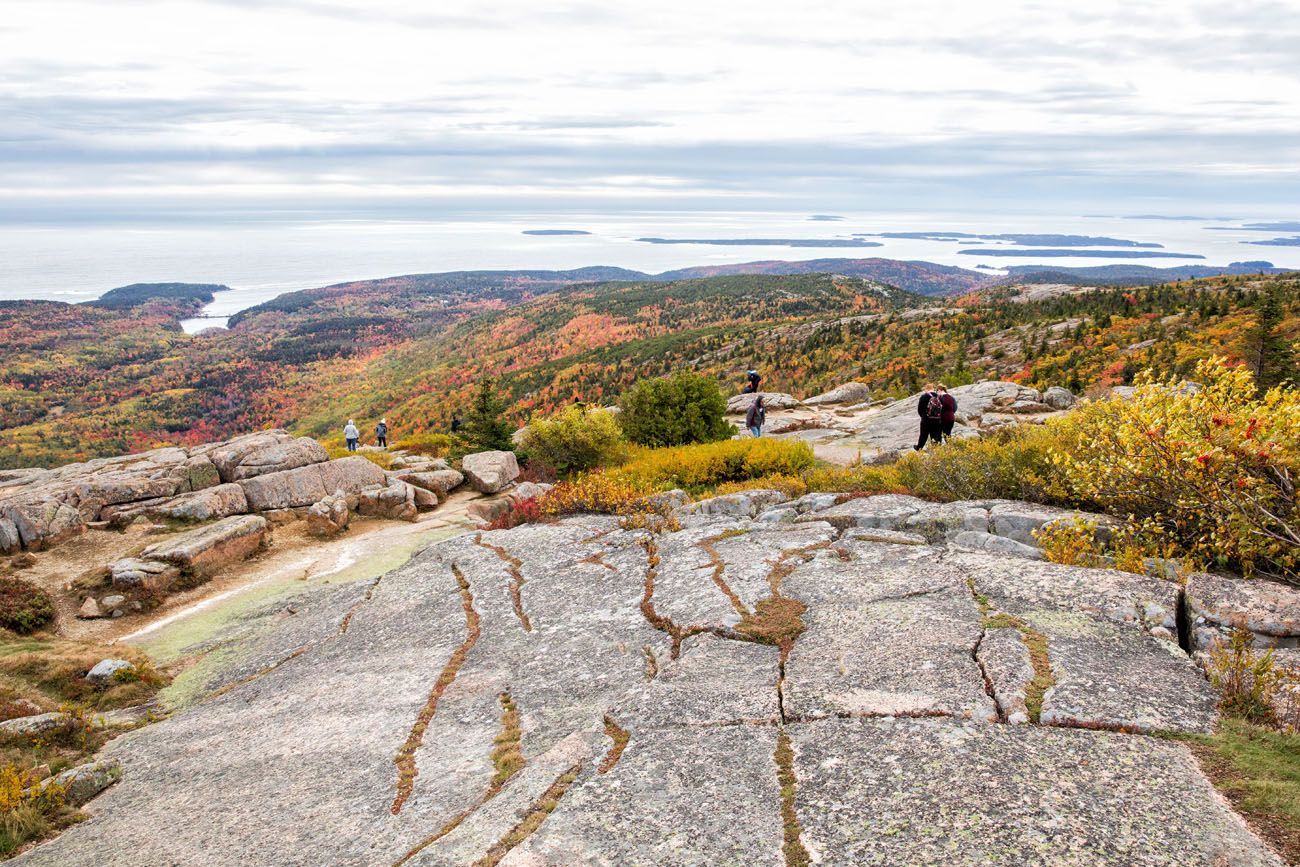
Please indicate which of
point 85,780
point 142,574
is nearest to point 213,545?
point 142,574

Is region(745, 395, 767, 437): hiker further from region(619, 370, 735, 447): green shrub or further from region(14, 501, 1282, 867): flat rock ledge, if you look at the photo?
region(14, 501, 1282, 867): flat rock ledge

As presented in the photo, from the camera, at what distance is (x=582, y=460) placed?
66.6 ft

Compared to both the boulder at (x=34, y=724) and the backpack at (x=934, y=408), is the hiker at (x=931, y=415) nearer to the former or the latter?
the backpack at (x=934, y=408)

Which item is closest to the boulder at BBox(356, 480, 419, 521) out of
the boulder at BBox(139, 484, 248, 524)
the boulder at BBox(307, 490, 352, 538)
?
the boulder at BBox(307, 490, 352, 538)

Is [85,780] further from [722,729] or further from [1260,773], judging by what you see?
[1260,773]

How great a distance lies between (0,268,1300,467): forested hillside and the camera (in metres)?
31.9

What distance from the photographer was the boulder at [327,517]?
614 inches

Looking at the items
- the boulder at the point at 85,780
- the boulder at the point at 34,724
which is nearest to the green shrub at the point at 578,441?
the boulder at the point at 34,724

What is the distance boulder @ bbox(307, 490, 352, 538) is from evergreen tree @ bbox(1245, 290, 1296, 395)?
23.8 metres

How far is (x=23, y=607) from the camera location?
11305 mm

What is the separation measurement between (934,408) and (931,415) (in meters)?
0.17

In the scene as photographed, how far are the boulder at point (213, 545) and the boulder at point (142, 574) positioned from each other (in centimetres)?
22

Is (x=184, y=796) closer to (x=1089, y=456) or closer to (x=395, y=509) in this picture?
(x=1089, y=456)

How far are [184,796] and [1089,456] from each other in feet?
34.1
